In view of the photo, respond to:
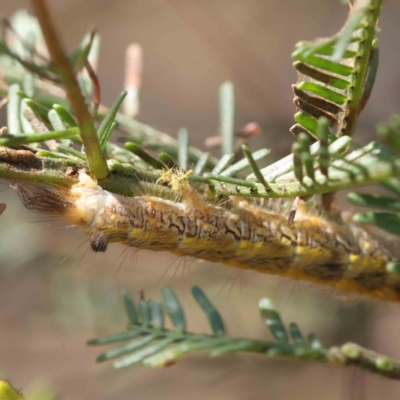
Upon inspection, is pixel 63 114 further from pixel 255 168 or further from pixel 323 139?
pixel 323 139

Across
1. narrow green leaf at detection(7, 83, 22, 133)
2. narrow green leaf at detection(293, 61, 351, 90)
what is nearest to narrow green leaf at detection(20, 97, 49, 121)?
narrow green leaf at detection(7, 83, 22, 133)

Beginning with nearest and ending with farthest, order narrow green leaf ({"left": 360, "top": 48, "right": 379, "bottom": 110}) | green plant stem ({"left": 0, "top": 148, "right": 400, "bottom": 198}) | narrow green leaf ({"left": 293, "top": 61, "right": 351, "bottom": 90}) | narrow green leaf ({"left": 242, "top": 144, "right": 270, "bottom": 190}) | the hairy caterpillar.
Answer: green plant stem ({"left": 0, "top": 148, "right": 400, "bottom": 198}), narrow green leaf ({"left": 242, "top": 144, "right": 270, "bottom": 190}), narrow green leaf ({"left": 293, "top": 61, "right": 351, "bottom": 90}), narrow green leaf ({"left": 360, "top": 48, "right": 379, "bottom": 110}), the hairy caterpillar

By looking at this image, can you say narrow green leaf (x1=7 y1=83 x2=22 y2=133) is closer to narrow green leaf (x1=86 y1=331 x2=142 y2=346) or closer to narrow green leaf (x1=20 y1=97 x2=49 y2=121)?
narrow green leaf (x1=20 y1=97 x2=49 y2=121)

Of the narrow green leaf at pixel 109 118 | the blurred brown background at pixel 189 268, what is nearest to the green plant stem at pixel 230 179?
the narrow green leaf at pixel 109 118

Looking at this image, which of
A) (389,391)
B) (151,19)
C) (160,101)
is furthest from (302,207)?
(151,19)

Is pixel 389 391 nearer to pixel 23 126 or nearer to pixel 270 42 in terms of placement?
pixel 270 42

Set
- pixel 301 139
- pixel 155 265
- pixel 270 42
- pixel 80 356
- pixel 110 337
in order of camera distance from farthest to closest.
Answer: pixel 270 42, pixel 80 356, pixel 155 265, pixel 110 337, pixel 301 139
